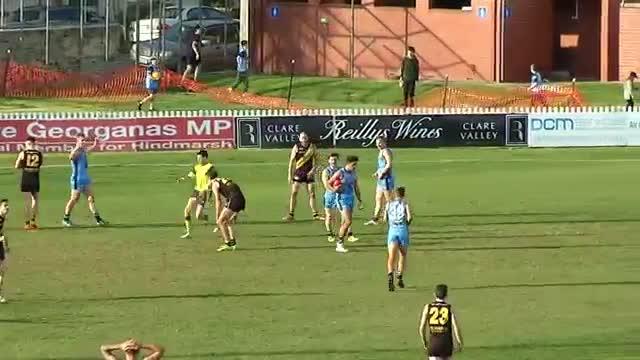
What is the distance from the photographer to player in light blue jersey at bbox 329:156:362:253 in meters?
29.4

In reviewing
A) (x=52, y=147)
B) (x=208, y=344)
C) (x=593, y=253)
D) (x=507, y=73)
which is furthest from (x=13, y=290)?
(x=507, y=73)

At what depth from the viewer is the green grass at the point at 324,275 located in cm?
2228

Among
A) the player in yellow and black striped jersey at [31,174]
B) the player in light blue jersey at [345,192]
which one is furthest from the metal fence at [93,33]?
the player in light blue jersey at [345,192]

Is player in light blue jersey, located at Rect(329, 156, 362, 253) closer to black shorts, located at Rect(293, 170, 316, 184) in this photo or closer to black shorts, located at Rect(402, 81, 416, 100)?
black shorts, located at Rect(293, 170, 316, 184)

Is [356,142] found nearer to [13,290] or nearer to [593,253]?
[593,253]

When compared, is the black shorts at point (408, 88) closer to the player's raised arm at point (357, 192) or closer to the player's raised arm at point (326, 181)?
the player's raised arm at point (357, 192)

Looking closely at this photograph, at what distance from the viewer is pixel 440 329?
60.8 ft

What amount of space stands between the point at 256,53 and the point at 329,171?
31.9m

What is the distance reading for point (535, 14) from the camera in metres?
57.9

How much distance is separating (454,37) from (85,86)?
13.4 meters

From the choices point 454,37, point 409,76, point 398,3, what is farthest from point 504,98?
point 398,3

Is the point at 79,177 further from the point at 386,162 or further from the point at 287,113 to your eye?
the point at 287,113

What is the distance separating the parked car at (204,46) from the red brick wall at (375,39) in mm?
1970

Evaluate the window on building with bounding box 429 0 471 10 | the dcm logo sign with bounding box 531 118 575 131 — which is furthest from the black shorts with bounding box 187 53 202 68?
the dcm logo sign with bounding box 531 118 575 131
